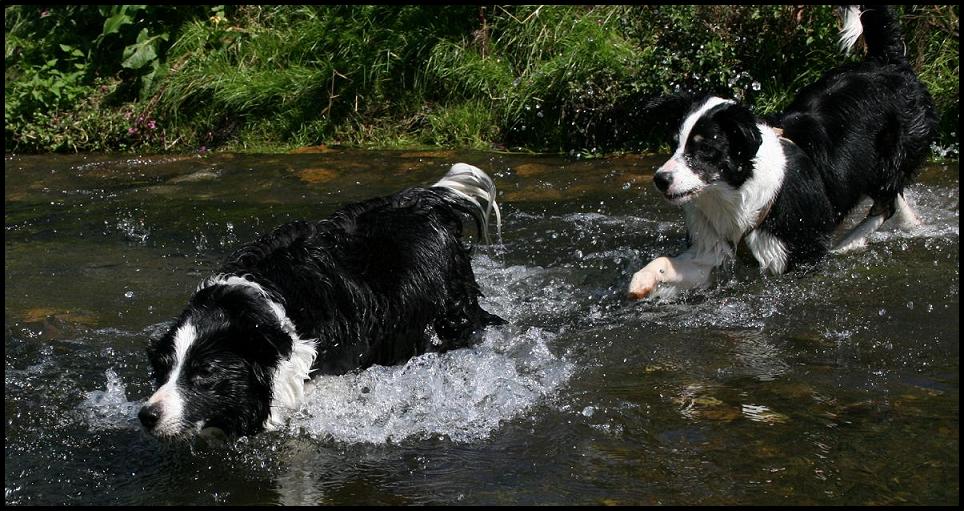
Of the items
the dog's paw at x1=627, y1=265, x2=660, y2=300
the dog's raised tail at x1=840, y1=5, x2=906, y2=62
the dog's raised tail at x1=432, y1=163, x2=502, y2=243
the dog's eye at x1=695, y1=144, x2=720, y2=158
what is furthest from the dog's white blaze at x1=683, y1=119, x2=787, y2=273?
the dog's raised tail at x1=840, y1=5, x2=906, y2=62

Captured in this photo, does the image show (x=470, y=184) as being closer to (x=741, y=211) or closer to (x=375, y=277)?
(x=375, y=277)

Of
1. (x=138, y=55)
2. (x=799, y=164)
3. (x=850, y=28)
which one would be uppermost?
(x=850, y=28)

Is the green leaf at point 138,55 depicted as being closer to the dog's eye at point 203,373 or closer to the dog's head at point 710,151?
the dog's head at point 710,151

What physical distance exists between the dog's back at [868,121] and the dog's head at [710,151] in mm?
605

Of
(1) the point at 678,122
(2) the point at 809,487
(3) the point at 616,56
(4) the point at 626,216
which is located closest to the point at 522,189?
(4) the point at 626,216

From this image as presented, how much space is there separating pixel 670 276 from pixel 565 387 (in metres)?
1.34

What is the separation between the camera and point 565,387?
4.62 meters

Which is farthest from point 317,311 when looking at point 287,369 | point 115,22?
point 115,22

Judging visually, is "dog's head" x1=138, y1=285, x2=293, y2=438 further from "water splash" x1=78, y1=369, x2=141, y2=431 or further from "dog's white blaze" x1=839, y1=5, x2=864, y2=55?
"dog's white blaze" x1=839, y1=5, x2=864, y2=55

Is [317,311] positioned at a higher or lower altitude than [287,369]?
higher

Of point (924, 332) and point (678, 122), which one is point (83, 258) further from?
point (924, 332)

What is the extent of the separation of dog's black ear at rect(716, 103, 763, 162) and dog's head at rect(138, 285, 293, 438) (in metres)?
2.43

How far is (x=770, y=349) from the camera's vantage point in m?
4.91

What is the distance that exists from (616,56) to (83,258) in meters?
4.53
